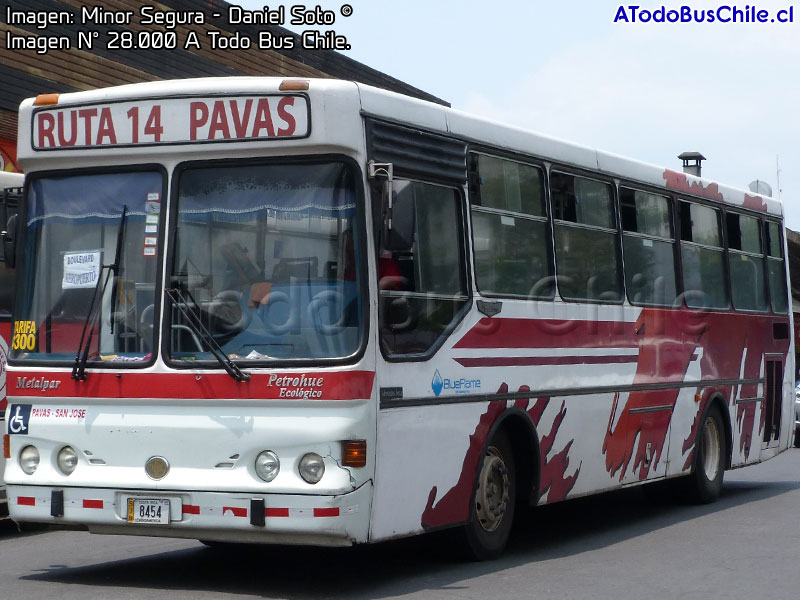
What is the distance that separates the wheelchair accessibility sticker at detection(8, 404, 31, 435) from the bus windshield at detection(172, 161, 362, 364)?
113 cm

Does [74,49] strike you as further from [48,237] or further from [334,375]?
[334,375]

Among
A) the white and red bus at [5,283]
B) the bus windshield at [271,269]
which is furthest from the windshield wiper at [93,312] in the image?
the white and red bus at [5,283]

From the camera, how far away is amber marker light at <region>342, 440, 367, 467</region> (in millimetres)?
7887

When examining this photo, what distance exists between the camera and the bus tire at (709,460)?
13617 millimetres

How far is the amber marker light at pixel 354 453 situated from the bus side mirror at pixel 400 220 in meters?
1.19

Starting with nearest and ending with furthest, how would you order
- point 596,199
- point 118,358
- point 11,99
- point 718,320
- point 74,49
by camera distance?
point 118,358, point 596,199, point 718,320, point 11,99, point 74,49

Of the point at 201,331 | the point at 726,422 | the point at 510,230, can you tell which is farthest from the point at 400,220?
the point at 726,422

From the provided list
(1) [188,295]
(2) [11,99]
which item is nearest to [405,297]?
(1) [188,295]

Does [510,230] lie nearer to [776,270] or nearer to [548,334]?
[548,334]

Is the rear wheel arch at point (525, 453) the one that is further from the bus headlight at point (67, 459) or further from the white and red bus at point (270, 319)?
the bus headlight at point (67, 459)

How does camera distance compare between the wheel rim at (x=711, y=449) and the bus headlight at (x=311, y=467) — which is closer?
the bus headlight at (x=311, y=467)

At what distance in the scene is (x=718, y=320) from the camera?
45.6 feet

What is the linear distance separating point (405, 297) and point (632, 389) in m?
3.90

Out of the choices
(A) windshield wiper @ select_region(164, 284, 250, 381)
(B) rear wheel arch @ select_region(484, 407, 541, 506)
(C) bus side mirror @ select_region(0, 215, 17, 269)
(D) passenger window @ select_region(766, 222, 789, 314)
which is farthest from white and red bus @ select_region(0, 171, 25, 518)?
(D) passenger window @ select_region(766, 222, 789, 314)
